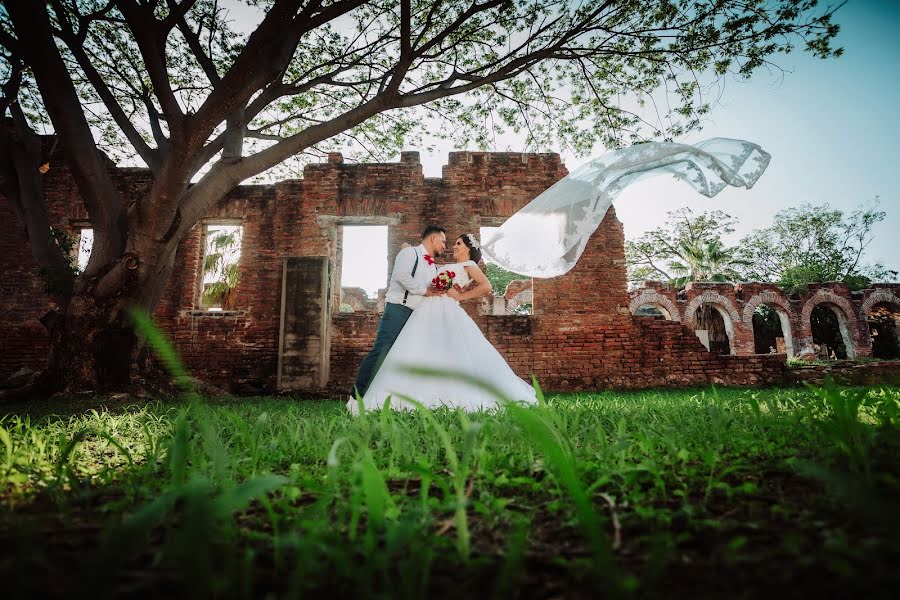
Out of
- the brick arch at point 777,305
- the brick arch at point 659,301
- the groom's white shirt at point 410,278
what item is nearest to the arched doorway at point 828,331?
the brick arch at point 777,305

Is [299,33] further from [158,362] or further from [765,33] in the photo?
[158,362]

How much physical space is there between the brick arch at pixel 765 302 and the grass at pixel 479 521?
23.2 metres

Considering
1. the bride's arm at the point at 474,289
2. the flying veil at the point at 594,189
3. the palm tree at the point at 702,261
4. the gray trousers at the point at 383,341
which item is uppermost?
the palm tree at the point at 702,261

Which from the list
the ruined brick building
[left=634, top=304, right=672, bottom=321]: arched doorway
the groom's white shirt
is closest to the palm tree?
[left=634, top=304, right=672, bottom=321]: arched doorway

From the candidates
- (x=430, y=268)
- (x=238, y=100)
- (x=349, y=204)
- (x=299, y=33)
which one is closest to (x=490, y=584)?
(x=430, y=268)

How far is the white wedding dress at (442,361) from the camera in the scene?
12.3 feet

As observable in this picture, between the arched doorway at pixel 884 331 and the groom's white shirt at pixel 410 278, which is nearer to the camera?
the groom's white shirt at pixel 410 278

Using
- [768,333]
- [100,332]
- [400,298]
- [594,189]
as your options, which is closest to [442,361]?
[400,298]

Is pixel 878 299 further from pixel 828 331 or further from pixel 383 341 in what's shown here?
pixel 383 341

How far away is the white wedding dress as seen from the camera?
3.74 m

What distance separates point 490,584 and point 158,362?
29.4 ft

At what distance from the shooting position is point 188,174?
15.7 ft

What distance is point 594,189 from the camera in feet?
13.4

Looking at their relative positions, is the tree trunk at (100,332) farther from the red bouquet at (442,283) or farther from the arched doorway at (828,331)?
the arched doorway at (828,331)
